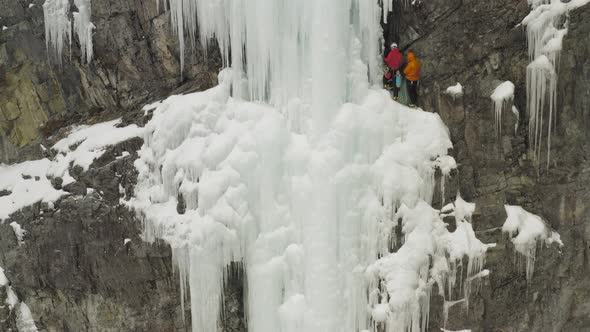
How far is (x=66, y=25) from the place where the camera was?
10.3 m

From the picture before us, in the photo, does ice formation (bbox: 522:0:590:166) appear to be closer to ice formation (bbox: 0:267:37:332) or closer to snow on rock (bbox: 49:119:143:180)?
snow on rock (bbox: 49:119:143:180)

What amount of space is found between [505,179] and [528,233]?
2.84ft

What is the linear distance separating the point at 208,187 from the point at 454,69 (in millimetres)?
4208

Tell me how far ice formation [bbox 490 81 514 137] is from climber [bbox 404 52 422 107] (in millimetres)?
1171

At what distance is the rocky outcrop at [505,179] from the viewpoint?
28.9 feet

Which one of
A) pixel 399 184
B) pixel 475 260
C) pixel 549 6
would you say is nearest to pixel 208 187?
pixel 399 184

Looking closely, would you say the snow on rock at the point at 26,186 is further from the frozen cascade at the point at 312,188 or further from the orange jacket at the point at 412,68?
the orange jacket at the point at 412,68

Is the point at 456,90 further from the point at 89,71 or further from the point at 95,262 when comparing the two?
the point at 95,262

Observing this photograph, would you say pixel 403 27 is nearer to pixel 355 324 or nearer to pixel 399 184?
pixel 399 184

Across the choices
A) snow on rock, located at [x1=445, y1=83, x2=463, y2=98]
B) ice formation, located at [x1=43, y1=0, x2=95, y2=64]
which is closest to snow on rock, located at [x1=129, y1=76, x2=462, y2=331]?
snow on rock, located at [x1=445, y1=83, x2=463, y2=98]

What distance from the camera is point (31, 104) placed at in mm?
11031

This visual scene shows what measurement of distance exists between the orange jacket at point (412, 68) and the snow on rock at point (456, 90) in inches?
21.5

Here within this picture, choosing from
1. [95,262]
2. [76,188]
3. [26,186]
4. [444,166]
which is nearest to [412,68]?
[444,166]

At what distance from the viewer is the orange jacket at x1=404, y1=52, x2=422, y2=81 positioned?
9117 mm
